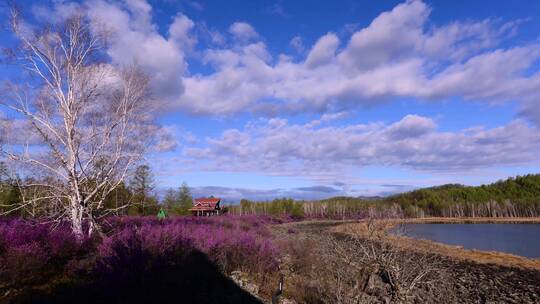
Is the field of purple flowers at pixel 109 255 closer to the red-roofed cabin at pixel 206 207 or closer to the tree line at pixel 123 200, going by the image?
the tree line at pixel 123 200

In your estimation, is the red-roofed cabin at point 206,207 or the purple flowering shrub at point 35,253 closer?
the purple flowering shrub at point 35,253

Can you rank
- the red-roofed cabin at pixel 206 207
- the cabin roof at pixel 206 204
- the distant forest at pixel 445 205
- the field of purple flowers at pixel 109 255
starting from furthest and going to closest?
the distant forest at pixel 445 205 < the cabin roof at pixel 206 204 < the red-roofed cabin at pixel 206 207 < the field of purple flowers at pixel 109 255

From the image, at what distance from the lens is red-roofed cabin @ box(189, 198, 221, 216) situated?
65.3 metres

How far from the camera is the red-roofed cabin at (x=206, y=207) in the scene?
214ft

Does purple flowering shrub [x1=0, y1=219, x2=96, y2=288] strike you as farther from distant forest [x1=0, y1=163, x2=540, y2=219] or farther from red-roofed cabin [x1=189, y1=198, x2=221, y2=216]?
distant forest [x1=0, y1=163, x2=540, y2=219]

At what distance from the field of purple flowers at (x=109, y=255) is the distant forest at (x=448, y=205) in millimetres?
89590

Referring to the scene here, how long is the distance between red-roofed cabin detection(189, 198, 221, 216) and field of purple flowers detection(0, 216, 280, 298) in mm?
53312

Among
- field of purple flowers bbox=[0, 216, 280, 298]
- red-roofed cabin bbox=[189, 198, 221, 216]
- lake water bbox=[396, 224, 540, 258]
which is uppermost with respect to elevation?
red-roofed cabin bbox=[189, 198, 221, 216]

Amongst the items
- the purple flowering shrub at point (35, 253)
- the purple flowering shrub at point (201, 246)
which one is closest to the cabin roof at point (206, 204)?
the purple flowering shrub at point (201, 246)

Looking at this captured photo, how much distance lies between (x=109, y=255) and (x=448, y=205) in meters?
142

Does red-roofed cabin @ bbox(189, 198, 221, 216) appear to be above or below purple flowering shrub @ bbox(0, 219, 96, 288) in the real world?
above

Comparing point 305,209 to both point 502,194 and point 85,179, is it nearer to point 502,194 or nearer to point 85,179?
point 502,194

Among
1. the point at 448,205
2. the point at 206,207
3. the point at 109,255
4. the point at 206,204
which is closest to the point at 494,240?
the point at 206,207

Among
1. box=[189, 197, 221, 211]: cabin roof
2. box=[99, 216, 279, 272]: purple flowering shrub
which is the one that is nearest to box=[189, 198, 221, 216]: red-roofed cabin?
box=[189, 197, 221, 211]: cabin roof
